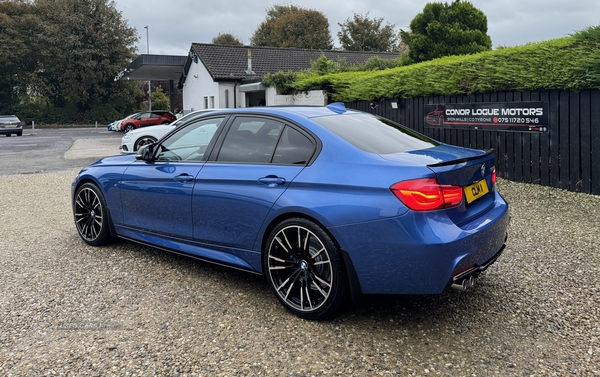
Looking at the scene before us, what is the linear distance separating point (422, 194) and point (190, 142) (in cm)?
245

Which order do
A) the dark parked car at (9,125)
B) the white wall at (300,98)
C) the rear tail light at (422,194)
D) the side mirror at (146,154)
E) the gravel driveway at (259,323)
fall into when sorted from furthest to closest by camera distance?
the dark parked car at (9,125)
the white wall at (300,98)
the side mirror at (146,154)
the rear tail light at (422,194)
the gravel driveway at (259,323)

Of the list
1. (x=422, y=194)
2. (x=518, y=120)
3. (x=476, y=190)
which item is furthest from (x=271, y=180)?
(x=518, y=120)

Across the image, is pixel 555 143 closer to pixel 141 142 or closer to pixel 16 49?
pixel 141 142

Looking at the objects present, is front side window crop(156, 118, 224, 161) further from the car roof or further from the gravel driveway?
the gravel driveway

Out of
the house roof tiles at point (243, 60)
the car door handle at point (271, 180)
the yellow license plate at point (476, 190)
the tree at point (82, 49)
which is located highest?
the tree at point (82, 49)

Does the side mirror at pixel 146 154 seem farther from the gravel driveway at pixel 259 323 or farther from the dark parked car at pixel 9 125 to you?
the dark parked car at pixel 9 125

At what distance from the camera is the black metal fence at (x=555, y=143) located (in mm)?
7973

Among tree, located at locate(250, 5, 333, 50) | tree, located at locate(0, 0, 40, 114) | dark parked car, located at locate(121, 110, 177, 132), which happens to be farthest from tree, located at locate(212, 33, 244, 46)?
dark parked car, located at locate(121, 110, 177, 132)

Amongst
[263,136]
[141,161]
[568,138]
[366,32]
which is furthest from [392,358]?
[366,32]

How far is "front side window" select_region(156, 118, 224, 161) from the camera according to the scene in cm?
473

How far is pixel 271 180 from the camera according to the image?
12.9 ft

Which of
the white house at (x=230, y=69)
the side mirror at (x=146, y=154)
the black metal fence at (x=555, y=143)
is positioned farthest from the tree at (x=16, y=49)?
the side mirror at (x=146, y=154)

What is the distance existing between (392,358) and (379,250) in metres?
0.67

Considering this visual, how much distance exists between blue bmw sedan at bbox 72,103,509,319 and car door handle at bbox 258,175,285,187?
11 millimetres
